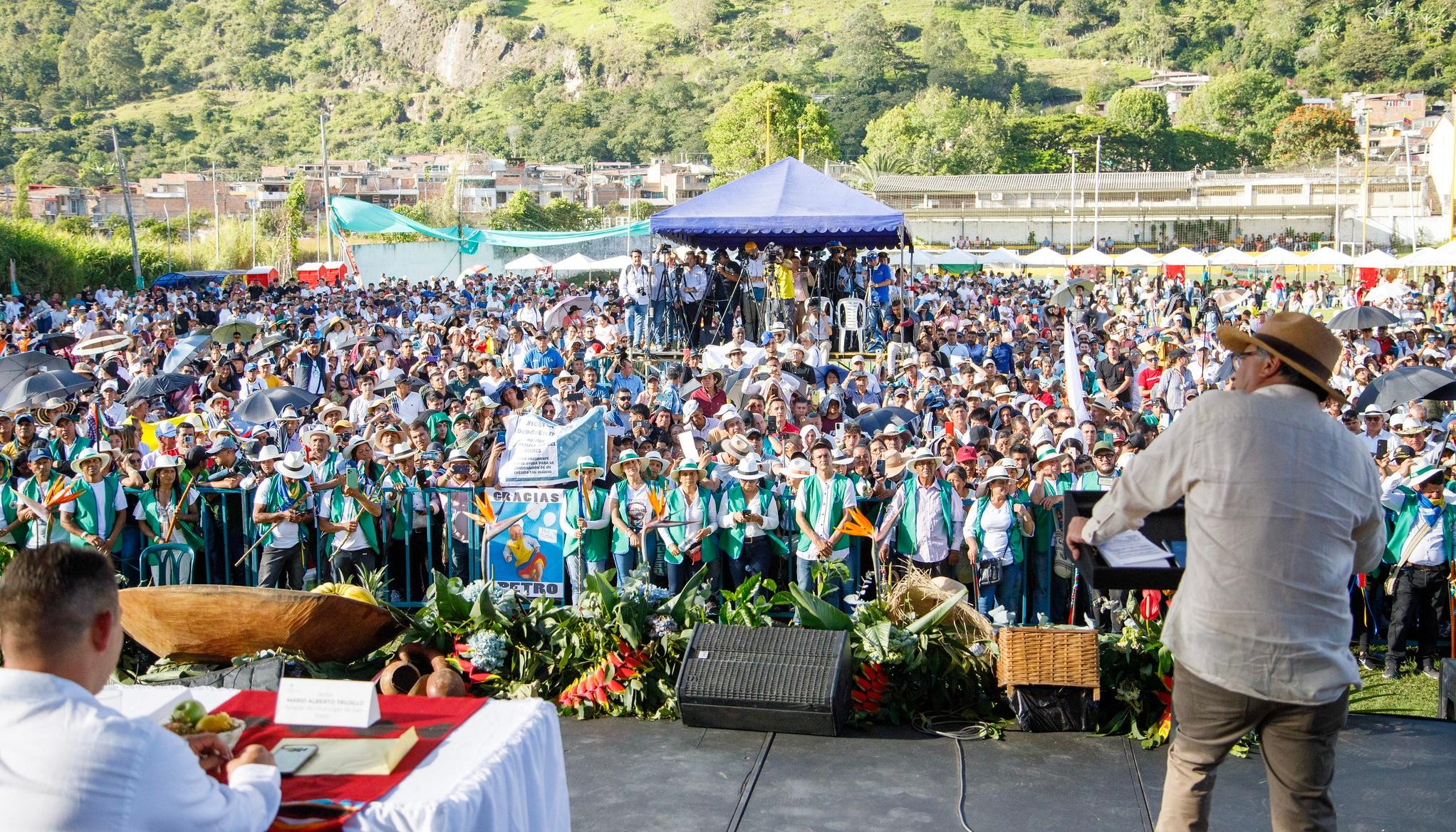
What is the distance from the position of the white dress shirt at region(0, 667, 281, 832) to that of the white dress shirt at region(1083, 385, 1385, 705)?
241 centimetres

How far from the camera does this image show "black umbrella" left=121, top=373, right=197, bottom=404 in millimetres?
12875

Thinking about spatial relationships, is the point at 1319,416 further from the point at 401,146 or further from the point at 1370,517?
the point at 401,146

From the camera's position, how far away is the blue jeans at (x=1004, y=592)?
773cm

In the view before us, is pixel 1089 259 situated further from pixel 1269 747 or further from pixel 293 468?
pixel 1269 747

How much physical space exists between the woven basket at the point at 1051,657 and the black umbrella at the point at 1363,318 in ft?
47.0

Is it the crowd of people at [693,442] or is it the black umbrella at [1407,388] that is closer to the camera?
the crowd of people at [693,442]

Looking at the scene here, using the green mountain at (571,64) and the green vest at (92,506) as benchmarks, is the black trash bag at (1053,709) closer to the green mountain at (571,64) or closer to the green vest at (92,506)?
the green vest at (92,506)

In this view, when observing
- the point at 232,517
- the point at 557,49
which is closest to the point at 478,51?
the point at 557,49

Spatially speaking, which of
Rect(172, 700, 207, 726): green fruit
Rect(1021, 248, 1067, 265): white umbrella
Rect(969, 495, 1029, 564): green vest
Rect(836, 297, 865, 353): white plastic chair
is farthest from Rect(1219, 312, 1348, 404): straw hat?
Rect(1021, 248, 1067, 265): white umbrella

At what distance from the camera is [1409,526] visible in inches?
291

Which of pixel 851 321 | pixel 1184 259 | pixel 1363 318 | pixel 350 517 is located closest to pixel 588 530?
pixel 350 517

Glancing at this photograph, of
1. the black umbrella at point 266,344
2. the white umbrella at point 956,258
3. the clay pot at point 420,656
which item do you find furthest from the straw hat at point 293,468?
the white umbrella at point 956,258

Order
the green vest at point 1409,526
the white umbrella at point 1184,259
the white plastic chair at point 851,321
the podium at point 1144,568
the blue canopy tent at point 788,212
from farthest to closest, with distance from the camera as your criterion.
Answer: the white umbrella at point 1184,259 < the white plastic chair at point 851,321 < the blue canopy tent at point 788,212 < the green vest at point 1409,526 < the podium at point 1144,568

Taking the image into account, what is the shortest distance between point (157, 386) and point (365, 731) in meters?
10.9
